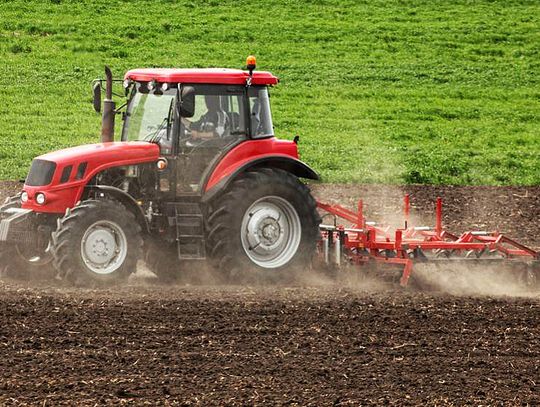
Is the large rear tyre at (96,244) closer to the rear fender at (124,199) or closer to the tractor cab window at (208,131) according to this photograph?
the rear fender at (124,199)

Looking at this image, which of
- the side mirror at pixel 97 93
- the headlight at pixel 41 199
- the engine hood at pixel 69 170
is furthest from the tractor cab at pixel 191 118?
the headlight at pixel 41 199

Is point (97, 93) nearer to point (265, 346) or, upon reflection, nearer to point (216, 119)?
point (216, 119)

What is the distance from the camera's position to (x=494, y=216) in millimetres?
18484

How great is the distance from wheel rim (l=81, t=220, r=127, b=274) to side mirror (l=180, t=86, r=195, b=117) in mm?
1371

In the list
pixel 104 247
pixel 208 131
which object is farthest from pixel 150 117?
pixel 104 247

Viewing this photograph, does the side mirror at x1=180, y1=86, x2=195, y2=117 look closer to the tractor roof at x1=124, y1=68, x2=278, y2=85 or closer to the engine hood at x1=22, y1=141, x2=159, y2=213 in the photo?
the tractor roof at x1=124, y1=68, x2=278, y2=85

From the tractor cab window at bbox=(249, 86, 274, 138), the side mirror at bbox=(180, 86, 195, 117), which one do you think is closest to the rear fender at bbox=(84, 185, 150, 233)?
the side mirror at bbox=(180, 86, 195, 117)

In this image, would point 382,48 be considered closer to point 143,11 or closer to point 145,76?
point 143,11

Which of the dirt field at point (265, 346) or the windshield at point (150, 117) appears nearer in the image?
the dirt field at point (265, 346)

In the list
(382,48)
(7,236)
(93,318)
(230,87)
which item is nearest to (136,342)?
(93,318)

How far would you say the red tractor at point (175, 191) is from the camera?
12.4 m

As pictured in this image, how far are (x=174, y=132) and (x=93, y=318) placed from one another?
286 cm

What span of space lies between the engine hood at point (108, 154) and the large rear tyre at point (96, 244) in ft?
1.78

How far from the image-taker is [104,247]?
12.2 meters
